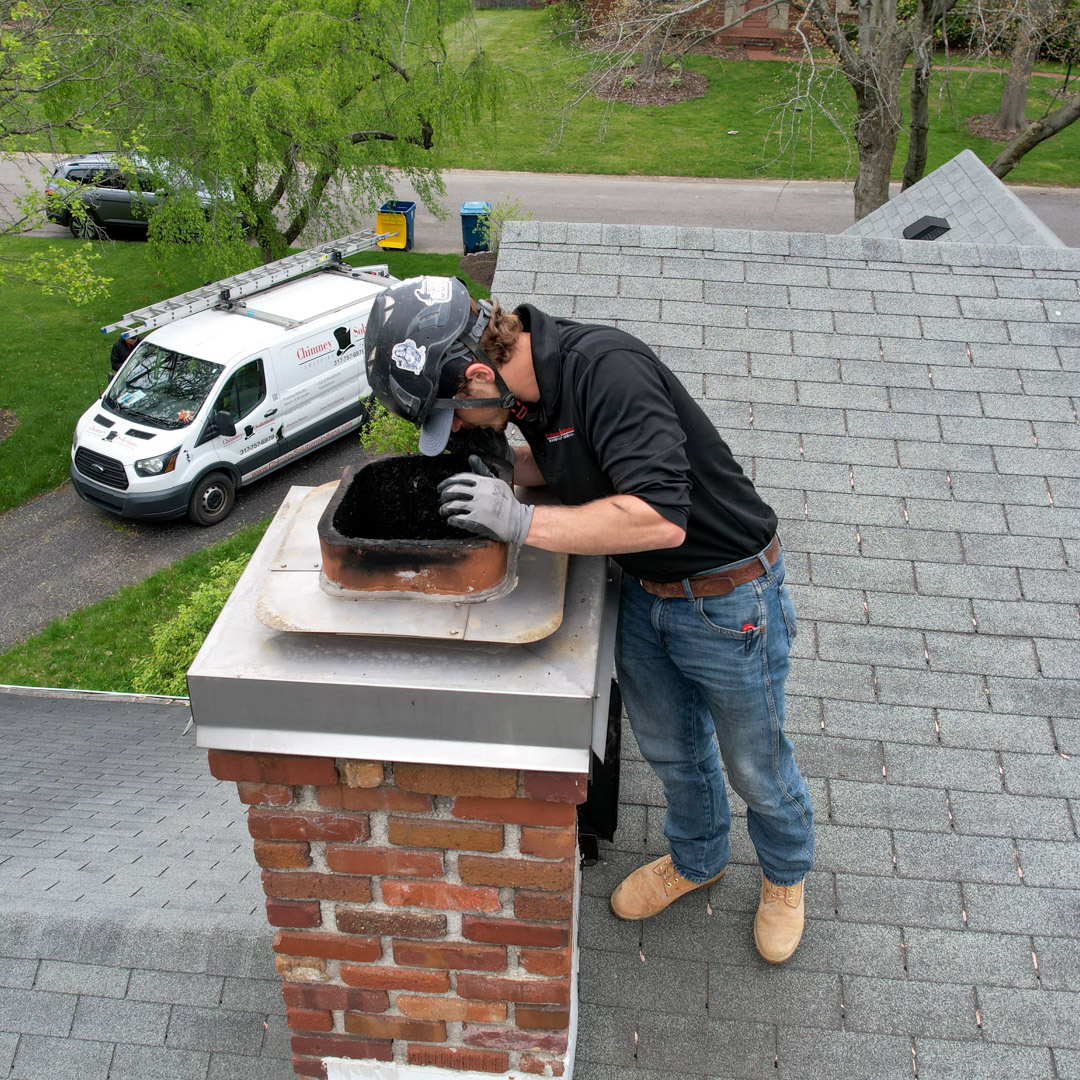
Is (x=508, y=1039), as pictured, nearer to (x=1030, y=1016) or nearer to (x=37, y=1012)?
(x=37, y=1012)

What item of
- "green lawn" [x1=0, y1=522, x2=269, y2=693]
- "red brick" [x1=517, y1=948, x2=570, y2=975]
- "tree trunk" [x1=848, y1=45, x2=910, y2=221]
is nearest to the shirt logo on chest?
"red brick" [x1=517, y1=948, x2=570, y2=975]

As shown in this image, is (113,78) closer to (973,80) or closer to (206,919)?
(206,919)

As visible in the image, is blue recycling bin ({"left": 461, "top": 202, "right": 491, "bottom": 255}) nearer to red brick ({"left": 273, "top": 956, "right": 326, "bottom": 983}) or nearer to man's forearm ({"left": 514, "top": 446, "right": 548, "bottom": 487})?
man's forearm ({"left": 514, "top": 446, "right": 548, "bottom": 487})

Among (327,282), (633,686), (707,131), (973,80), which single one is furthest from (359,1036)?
(973,80)

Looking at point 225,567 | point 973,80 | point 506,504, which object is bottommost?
point 973,80

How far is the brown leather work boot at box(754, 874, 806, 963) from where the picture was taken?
285cm

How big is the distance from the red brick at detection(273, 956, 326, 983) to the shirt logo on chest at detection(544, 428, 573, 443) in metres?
1.34

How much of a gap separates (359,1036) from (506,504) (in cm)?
122

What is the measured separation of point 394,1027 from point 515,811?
2.25 feet

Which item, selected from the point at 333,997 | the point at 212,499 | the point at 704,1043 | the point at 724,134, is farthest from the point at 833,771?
the point at 724,134

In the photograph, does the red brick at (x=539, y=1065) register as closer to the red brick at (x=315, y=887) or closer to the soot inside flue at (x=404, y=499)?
the red brick at (x=315, y=887)

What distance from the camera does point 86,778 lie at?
198 inches

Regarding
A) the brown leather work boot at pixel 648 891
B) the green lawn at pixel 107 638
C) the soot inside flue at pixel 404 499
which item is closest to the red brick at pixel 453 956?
the soot inside flue at pixel 404 499

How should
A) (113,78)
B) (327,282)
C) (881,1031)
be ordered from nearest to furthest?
(881,1031) → (113,78) → (327,282)
